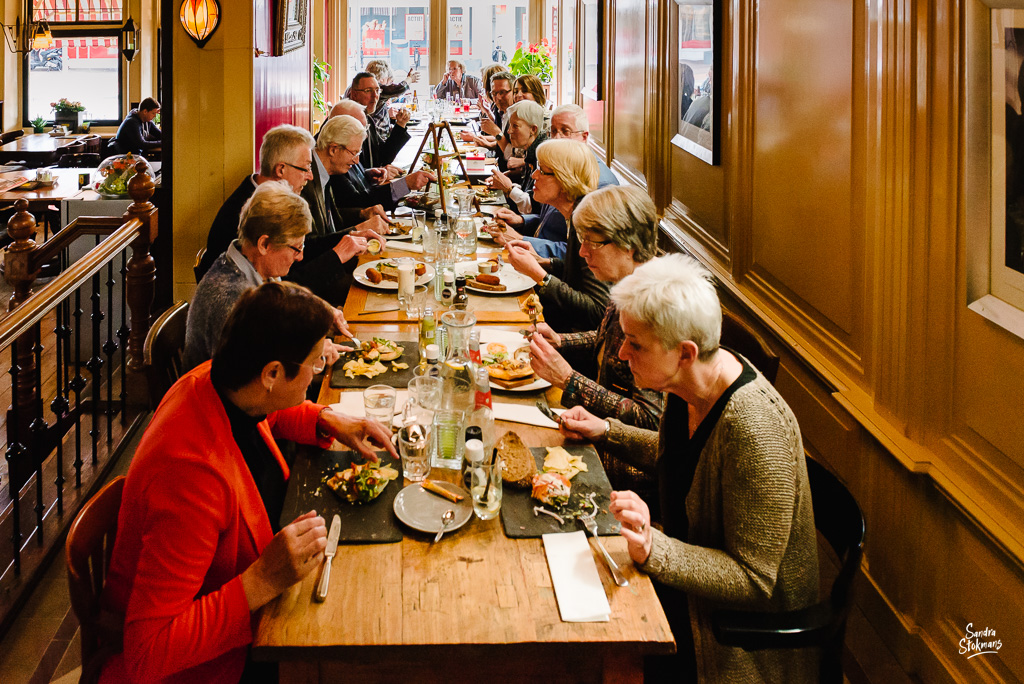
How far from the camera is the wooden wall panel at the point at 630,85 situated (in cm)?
553

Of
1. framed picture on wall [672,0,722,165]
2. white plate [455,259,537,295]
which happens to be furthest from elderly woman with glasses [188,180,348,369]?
framed picture on wall [672,0,722,165]

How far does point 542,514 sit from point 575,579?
9.2 inches

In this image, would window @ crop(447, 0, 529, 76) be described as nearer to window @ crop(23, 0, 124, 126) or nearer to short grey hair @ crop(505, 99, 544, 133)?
window @ crop(23, 0, 124, 126)

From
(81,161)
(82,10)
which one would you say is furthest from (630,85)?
(82,10)

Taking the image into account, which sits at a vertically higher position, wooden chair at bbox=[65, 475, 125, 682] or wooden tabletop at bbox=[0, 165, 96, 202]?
wooden tabletop at bbox=[0, 165, 96, 202]

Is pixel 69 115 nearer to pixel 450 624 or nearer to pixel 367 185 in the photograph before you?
pixel 367 185

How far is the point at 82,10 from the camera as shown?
13539mm

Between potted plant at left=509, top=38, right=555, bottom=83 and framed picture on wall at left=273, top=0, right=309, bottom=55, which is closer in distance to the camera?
framed picture on wall at left=273, top=0, right=309, bottom=55

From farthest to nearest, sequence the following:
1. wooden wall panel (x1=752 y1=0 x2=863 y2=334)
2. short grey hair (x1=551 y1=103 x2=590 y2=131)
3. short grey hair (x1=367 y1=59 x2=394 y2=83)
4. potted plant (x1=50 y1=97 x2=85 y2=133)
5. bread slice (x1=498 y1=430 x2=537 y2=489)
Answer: potted plant (x1=50 y1=97 x2=85 y2=133), short grey hair (x1=367 y1=59 x2=394 y2=83), short grey hair (x1=551 y1=103 x2=590 y2=131), wooden wall panel (x1=752 y1=0 x2=863 y2=334), bread slice (x1=498 y1=430 x2=537 y2=489)

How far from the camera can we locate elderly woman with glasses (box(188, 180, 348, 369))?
2.37m

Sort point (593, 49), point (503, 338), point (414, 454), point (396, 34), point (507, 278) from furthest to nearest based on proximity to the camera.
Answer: point (396, 34)
point (593, 49)
point (507, 278)
point (503, 338)
point (414, 454)

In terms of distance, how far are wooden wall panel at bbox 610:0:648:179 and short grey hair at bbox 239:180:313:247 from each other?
347 cm

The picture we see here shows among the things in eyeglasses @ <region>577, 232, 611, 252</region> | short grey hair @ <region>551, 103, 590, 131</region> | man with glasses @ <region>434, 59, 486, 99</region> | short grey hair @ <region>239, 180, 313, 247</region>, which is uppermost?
man with glasses @ <region>434, 59, 486, 99</region>

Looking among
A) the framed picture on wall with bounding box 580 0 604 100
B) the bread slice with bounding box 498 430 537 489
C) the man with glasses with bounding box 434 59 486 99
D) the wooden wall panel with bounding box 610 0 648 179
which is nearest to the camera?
the bread slice with bounding box 498 430 537 489
